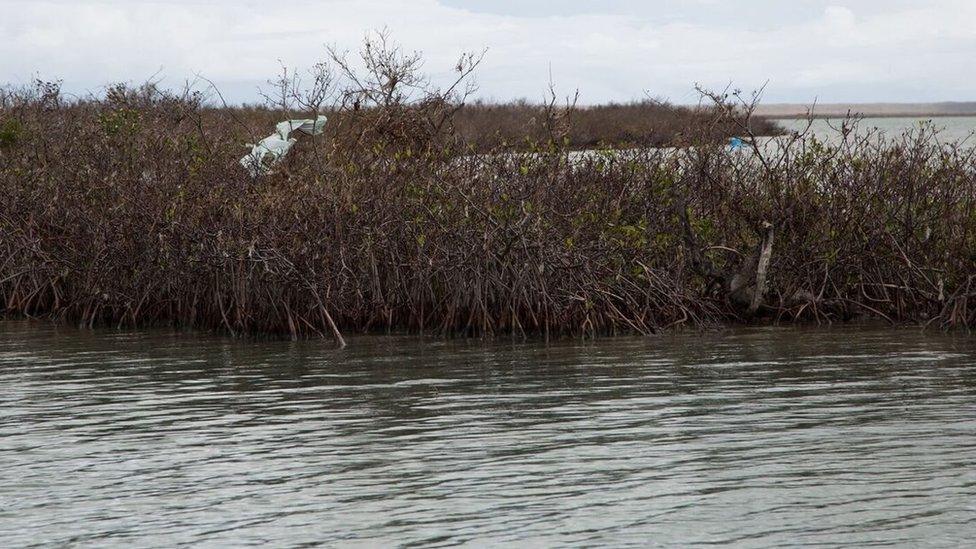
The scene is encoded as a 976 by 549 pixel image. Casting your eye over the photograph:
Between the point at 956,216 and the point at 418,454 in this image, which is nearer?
the point at 418,454

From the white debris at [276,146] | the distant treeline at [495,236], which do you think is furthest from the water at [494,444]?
the white debris at [276,146]

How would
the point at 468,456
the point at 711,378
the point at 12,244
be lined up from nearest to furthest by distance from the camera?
the point at 468,456 → the point at 711,378 → the point at 12,244

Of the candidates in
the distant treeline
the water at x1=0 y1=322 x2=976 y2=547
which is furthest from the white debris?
the water at x1=0 y1=322 x2=976 y2=547

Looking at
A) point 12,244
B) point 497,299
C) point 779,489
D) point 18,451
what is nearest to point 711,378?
point 497,299

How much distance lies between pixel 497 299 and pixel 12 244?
6.52m

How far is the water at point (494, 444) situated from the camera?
769 centimetres

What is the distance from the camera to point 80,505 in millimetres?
8320

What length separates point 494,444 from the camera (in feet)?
32.7

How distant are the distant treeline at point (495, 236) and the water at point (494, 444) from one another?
826 mm

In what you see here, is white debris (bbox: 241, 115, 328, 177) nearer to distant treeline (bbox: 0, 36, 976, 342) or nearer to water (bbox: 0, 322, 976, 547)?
distant treeline (bbox: 0, 36, 976, 342)

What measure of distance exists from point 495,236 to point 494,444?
6.15 meters

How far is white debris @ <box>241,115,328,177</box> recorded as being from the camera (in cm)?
1812

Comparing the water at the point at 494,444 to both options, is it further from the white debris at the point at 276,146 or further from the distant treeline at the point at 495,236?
the white debris at the point at 276,146

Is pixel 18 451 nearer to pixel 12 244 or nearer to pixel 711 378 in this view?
pixel 711 378
